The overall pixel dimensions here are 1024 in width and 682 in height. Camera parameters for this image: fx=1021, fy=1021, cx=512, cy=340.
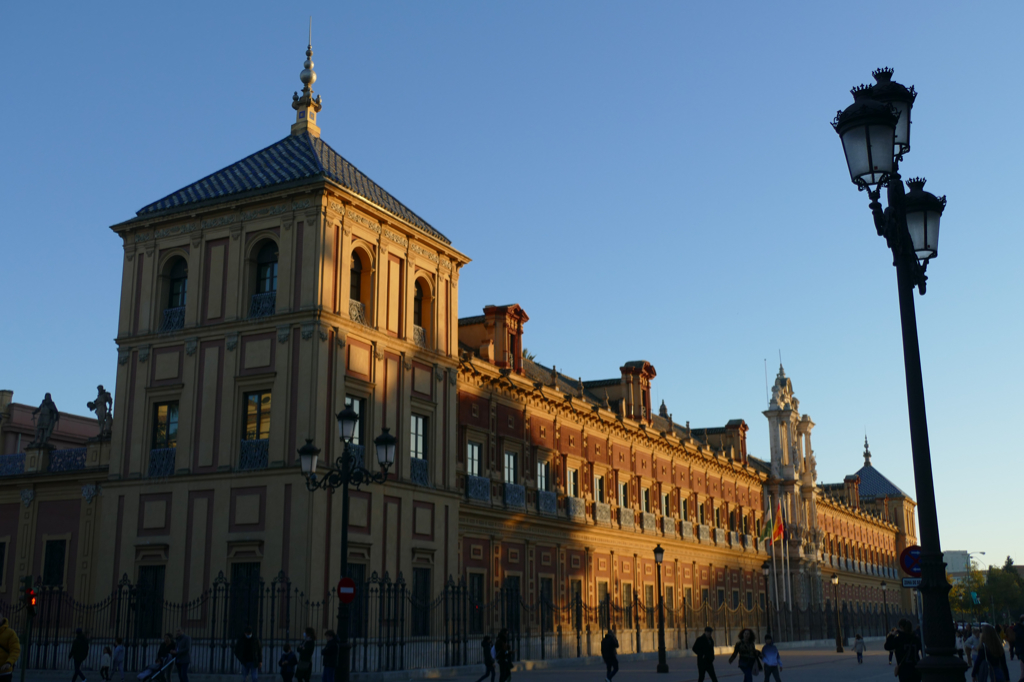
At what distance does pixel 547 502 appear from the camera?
36500 mm

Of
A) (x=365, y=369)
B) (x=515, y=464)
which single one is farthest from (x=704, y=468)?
(x=365, y=369)

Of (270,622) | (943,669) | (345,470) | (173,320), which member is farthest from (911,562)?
(173,320)

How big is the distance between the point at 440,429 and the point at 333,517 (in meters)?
5.51

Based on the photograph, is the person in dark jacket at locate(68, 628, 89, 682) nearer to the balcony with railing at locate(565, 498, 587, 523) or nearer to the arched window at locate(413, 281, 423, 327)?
the arched window at locate(413, 281, 423, 327)

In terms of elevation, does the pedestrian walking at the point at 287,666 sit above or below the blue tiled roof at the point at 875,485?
below

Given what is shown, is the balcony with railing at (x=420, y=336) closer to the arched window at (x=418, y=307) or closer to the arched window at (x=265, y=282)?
the arched window at (x=418, y=307)

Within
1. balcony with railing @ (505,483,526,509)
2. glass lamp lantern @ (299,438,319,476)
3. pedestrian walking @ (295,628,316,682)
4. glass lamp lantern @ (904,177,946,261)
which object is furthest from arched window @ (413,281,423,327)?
glass lamp lantern @ (904,177,946,261)

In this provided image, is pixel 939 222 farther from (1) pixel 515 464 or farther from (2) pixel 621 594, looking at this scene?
(2) pixel 621 594

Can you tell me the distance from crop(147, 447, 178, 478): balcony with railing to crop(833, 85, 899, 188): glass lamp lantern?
868 inches

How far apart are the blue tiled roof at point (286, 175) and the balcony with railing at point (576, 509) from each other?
1251 centimetres

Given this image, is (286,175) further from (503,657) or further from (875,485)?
(875,485)

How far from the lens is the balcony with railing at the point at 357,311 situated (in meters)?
27.1

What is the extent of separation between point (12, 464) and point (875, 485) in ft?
300

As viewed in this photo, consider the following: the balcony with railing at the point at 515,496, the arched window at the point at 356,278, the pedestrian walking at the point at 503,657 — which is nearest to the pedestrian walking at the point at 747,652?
the pedestrian walking at the point at 503,657
